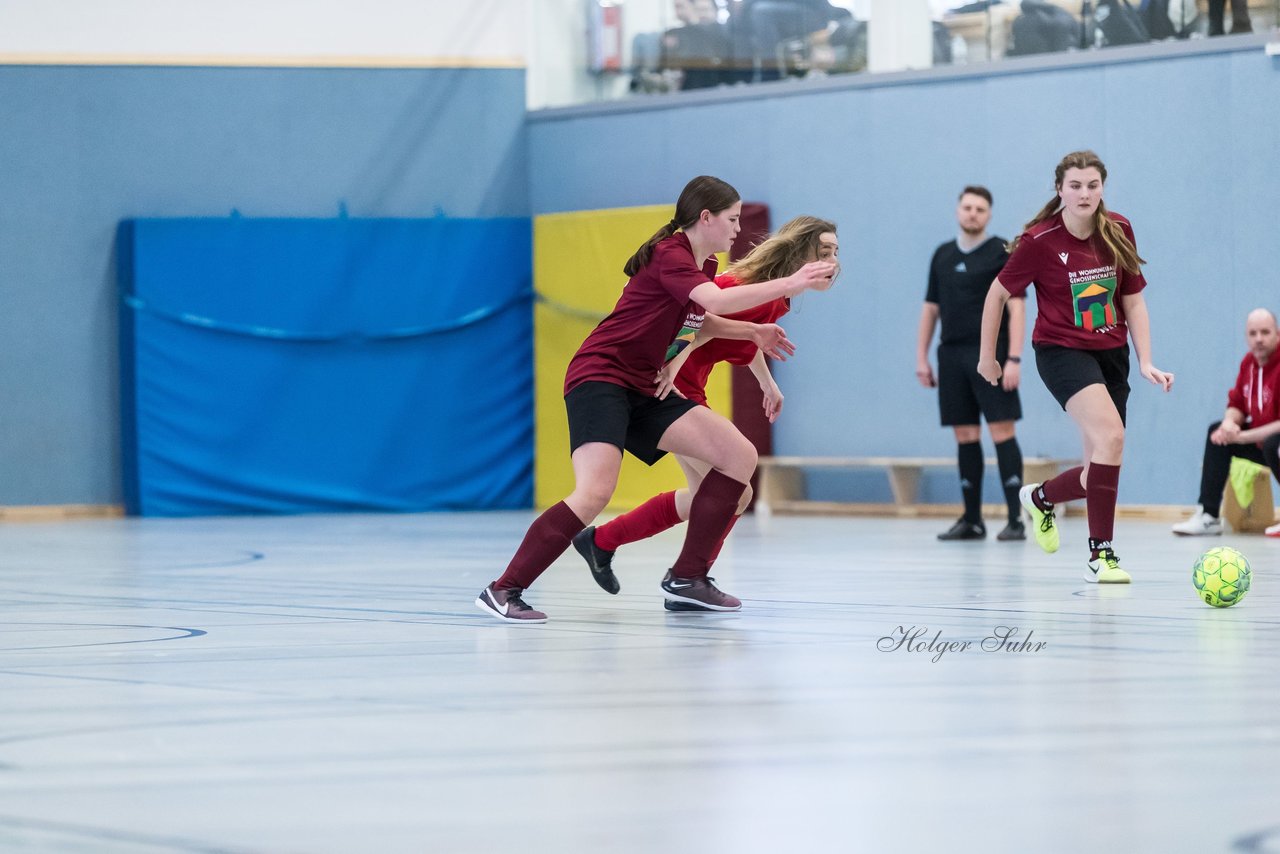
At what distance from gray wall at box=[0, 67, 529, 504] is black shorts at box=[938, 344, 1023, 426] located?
5.70 meters

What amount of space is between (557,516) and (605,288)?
7946 millimetres

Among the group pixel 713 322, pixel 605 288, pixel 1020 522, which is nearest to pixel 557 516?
pixel 713 322

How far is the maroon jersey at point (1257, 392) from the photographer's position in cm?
920

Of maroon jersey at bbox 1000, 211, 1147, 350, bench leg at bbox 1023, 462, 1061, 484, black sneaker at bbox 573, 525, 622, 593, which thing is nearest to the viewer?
A: black sneaker at bbox 573, 525, 622, 593

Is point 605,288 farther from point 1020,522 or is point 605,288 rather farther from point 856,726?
point 856,726

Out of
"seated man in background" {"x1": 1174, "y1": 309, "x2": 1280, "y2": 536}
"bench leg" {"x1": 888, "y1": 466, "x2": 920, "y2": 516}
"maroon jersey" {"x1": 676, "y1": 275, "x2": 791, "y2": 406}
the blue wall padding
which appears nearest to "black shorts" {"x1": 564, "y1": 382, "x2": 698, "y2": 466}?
"maroon jersey" {"x1": 676, "y1": 275, "x2": 791, "y2": 406}

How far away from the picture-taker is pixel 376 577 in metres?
7.56

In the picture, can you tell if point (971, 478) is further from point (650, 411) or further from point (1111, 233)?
point (650, 411)

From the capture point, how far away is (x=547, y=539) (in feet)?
17.6

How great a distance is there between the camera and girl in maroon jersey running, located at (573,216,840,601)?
5.74 m

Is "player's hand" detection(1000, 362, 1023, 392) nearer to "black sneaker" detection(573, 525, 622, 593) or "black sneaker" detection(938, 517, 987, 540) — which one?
"black sneaker" detection(938, 517, 987, 540)

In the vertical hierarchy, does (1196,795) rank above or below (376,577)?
above

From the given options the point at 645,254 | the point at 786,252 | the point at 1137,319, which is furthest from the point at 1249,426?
the point at 645,254

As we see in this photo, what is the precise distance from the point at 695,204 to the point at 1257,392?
4832mm
